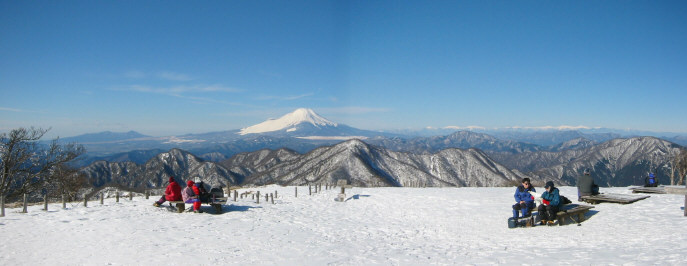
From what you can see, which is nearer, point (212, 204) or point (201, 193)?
point (212, 204)

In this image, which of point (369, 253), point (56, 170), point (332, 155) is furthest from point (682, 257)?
point (332, 155)

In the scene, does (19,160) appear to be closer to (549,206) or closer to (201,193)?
(201,193)

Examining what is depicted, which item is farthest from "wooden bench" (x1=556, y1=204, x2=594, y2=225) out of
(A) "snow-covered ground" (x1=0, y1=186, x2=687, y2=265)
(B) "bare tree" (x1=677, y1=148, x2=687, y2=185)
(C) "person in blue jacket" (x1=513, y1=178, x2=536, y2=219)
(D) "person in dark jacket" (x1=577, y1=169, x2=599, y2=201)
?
(B) "bare tree" (x1=677, y1=148, x2=687, y2=185)

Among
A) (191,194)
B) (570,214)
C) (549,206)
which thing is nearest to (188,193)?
(191,194)

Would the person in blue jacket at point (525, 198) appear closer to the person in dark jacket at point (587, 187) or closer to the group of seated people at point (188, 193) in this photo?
the person in dark jacket at point (587, 187)

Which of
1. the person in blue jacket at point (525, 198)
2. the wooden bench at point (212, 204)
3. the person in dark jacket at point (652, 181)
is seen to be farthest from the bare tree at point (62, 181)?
the person in dark jacket at point (652, 181)

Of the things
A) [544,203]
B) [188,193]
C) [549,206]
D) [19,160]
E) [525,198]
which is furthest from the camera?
[19,160]
